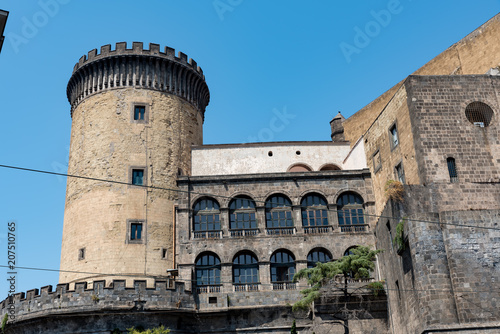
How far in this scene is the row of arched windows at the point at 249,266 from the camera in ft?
121

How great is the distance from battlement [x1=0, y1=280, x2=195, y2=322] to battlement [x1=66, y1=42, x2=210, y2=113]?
14172 mm

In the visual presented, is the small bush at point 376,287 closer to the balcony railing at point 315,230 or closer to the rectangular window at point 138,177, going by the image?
the balcony railing at point 315,230

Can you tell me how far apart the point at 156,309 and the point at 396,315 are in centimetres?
1251

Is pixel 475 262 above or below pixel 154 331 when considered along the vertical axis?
above

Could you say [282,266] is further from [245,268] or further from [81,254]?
[81,254]

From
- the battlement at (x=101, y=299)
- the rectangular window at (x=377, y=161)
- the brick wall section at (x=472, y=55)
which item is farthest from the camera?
the brick wall section at (x=472, y=55)

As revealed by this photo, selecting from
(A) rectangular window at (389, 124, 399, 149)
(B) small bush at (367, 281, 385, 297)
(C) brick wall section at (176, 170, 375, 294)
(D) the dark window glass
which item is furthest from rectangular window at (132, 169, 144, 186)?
(A) rectangular window at (389, 124, 399, 149)

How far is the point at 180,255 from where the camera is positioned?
122ft

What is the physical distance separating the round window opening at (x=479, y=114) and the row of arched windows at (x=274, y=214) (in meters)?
8.65

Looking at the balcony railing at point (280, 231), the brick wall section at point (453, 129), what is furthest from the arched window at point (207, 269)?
the brick wall section at point (453, 129)

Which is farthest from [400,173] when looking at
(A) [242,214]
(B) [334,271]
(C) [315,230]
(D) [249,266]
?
(D) [249,266]

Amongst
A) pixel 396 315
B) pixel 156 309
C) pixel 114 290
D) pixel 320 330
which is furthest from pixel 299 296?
pixel 114 290

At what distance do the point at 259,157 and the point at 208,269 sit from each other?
29.9 feet

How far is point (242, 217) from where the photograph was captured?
38594mm
